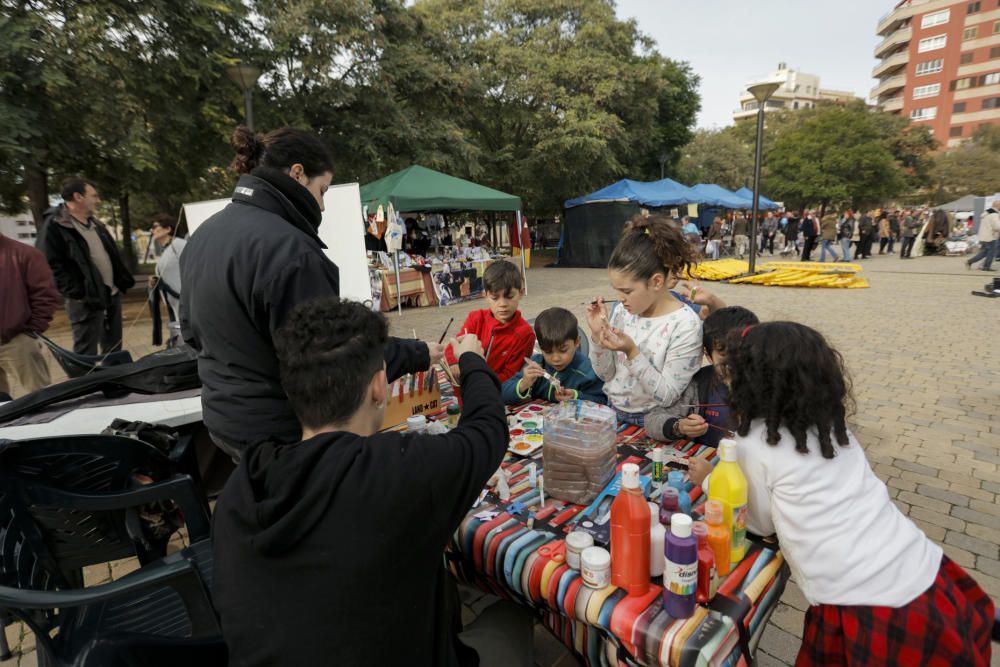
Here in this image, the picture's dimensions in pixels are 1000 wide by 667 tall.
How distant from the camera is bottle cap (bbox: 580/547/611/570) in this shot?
1290 mm

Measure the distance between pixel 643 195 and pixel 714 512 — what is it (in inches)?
660

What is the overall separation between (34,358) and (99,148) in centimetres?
813

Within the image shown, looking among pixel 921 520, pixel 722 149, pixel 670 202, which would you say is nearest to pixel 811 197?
pixel 722 149

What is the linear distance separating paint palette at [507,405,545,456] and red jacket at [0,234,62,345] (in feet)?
12.5

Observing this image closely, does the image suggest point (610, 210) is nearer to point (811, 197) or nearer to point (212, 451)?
point (212, 451)

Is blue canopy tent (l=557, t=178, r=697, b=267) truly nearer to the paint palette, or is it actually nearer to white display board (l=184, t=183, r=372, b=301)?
white display board (l=184, t=183, r=372, b=301)

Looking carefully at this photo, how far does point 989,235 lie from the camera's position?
42.0 ft

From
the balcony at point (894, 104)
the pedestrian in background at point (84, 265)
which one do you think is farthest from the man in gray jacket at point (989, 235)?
the balcony at point (894, 104)

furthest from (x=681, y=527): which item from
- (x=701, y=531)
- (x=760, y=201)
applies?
(x=760, y=201)

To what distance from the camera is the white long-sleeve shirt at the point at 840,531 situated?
1.34 m

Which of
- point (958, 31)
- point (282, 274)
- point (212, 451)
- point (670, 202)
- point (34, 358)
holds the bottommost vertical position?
point (212, 451)

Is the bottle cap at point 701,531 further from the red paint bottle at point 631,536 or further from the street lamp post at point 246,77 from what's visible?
the street lamp post at point 246,77

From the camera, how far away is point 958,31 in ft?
180

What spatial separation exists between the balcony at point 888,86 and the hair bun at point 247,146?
8265 cm
